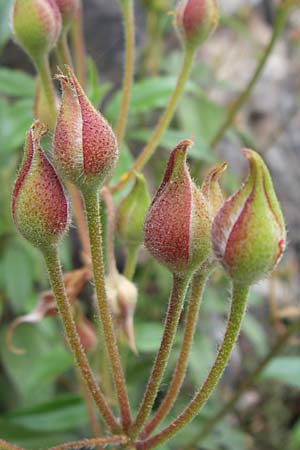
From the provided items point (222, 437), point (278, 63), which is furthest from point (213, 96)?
point (222, 437)

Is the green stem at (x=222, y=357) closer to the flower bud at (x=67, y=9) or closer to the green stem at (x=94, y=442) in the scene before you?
the green stem at (x=94, y=442)

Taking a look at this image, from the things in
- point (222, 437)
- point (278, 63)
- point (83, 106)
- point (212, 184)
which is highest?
point (83, 106)

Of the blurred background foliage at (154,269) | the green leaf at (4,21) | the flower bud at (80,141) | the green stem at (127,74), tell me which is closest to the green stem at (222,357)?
the flower bud at (80,141)

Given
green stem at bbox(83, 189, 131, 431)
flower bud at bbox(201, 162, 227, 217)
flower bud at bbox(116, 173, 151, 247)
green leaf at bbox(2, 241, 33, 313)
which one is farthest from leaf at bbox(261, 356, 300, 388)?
flower bud at bbox(201, 162, 227, 217)

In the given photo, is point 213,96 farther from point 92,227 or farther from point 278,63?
point 92,227

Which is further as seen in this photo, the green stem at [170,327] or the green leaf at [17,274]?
the green leaf at [17,274]
